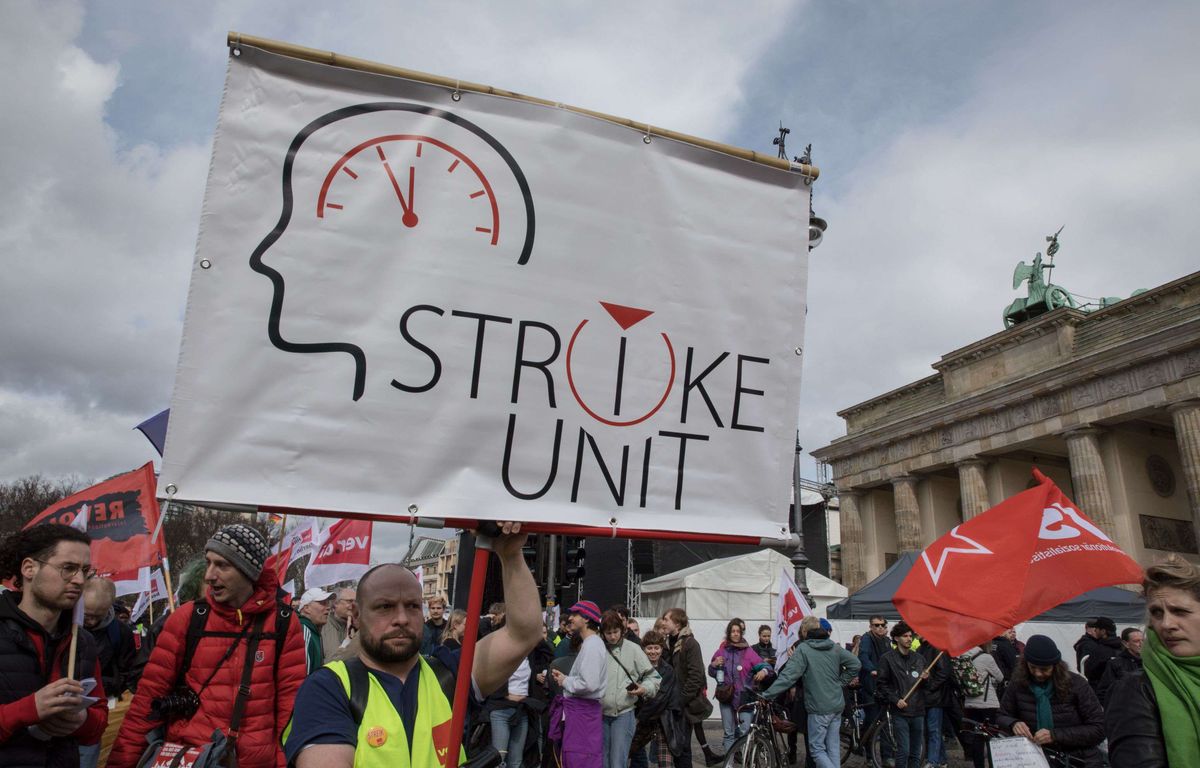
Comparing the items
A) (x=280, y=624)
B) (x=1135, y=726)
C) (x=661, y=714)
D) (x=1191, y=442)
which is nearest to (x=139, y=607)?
(x=661, y=714)

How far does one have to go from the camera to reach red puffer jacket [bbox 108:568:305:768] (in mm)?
3121

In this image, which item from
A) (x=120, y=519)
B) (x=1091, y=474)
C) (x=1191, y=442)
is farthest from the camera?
(x=1091, y=474)

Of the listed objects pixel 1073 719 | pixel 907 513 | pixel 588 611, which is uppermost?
pixel 907 513

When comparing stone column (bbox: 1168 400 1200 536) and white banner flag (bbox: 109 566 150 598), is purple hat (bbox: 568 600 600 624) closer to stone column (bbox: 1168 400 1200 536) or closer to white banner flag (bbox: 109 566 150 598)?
white banner flag (bbox: 109 566 150 598)

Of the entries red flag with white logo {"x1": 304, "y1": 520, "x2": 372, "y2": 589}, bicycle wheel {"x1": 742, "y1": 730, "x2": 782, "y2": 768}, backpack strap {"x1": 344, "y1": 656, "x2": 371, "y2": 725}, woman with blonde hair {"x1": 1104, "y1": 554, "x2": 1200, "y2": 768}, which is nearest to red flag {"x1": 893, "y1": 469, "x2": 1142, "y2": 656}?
woman with blonde hair {"x1": 1104, "y1": 554, "x2": 1200, "y2": 768}

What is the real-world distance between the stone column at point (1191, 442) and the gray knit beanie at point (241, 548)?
29.9 meters

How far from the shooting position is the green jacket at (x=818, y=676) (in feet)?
28.8

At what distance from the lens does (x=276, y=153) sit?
2.24 meters

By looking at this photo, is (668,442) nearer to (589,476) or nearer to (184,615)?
(589,476)

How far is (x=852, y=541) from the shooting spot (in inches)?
1571

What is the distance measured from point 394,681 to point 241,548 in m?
1.52

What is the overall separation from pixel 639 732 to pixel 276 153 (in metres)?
7.71

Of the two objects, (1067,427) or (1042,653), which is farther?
(1067,427)

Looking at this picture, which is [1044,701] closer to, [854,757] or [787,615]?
[787,615]
